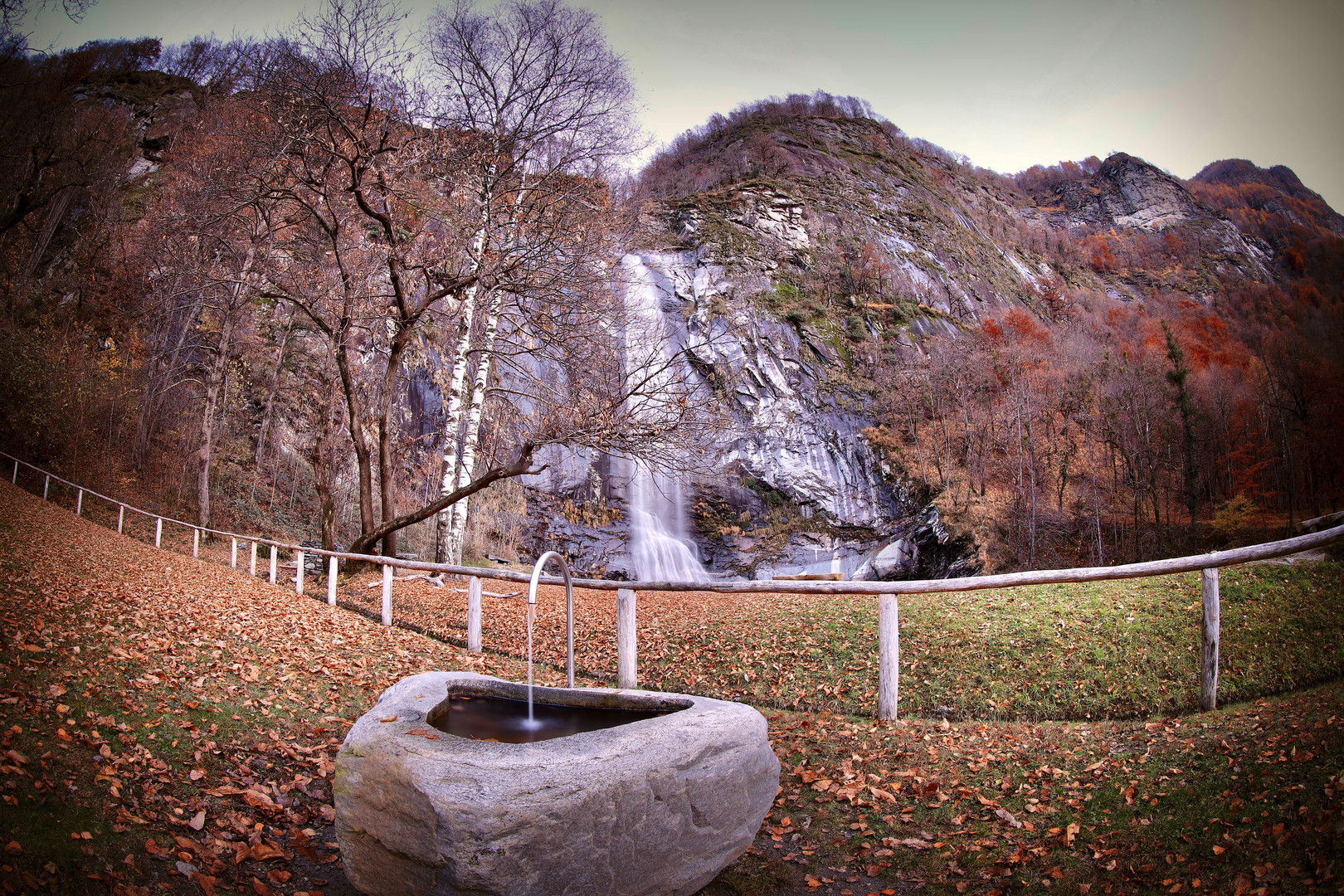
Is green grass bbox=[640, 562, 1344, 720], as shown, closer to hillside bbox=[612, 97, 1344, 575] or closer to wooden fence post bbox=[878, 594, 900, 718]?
wooden fence post bbox=[878, 594, 900, 718]

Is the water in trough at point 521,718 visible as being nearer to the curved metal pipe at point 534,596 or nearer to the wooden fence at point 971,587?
the curved metal pipe at point 534,596

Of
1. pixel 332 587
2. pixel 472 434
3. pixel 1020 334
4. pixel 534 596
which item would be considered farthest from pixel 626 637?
pixel 1020 334

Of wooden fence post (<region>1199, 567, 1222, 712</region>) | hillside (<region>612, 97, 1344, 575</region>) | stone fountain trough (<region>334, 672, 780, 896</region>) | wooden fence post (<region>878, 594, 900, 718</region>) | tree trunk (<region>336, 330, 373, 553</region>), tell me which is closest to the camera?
stone fountain trough (<region>334, 672, 780, 896</region>)

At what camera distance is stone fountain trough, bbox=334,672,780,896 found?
2.43 metres

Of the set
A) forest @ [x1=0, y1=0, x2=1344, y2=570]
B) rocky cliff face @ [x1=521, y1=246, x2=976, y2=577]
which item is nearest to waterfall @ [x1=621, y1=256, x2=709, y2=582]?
rocky cliff face @ [x1=521, y1=246, x2=976, y2=577]

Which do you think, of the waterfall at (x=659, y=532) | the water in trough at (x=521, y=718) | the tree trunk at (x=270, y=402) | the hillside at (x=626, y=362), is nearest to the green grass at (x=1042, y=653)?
the water in trough at (x=521, y=718)

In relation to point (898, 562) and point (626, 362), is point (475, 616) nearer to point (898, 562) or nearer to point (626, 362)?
point (626, 362)

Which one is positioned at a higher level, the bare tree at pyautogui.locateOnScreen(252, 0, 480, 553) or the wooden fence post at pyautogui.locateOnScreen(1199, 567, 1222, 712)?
the bare tree at pyautogui.locateOnScreen(252, 0, 480, 553)

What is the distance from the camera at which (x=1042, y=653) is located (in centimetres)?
673

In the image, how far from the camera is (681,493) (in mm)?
29031

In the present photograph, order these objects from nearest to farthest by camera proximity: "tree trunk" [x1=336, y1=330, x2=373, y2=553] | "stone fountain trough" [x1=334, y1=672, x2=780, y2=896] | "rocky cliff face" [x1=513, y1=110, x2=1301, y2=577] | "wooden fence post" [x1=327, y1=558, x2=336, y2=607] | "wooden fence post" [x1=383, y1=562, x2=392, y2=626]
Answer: "stone fountain trough" [x1=334, y1=672, x2=780, y2=896], "wooden fence post" [x1=383, y1=562, x2=392, y2=626], "wooden fence post" [x1=327, y1=558, x2=336, y2=607], "tree trunk" [x1=336, y1=330, x2=373, y2=553], "rocky cliff face" [x1=513, y1=110, x2=1301, y2=577]

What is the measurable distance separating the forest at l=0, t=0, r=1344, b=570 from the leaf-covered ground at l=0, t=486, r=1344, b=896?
11.7 ft

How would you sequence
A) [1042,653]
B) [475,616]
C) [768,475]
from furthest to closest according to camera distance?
[768,475]
[475,616]
[1042,653]

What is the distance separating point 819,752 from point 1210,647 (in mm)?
2991
